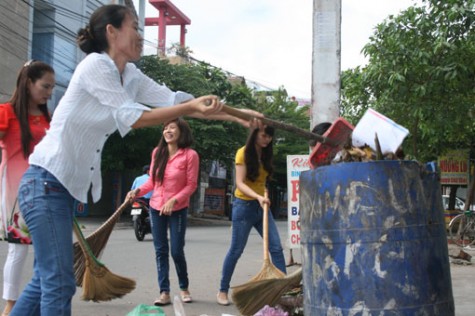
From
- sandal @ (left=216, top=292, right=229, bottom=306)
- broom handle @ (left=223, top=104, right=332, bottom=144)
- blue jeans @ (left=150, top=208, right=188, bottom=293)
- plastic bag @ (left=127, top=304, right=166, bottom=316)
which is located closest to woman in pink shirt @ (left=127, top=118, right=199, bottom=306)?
blue jeans @ (left=150, top=208, right=188, bottom=293)

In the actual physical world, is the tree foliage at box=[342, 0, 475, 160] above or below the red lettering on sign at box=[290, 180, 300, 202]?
above

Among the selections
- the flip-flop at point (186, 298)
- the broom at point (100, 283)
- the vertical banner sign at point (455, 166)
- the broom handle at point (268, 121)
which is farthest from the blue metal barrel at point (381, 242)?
the vertical banner sign at point (455, 166)

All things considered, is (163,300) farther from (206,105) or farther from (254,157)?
(206,105)

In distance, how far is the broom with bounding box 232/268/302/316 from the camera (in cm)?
373

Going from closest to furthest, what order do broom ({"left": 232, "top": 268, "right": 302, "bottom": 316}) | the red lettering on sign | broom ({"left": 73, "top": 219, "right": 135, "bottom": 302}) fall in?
broom ({"left": 232, "top": 268, "right": 302, "bottom": 316}) < broom ({"left": 73, "top": 219, "right": 135, "bottom": 302}) < the red lettering on sign

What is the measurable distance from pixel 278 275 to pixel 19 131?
1.97m

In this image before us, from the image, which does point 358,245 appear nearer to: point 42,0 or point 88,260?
point 88,260

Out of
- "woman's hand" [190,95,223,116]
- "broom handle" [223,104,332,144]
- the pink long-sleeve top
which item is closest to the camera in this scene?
"woman's hand" [190,95,223,116]

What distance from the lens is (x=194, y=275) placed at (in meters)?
6.78

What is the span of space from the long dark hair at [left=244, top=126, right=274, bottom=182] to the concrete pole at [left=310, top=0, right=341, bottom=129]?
2.20 ft

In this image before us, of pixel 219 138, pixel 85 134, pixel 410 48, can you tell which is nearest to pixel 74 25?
pixel 219 138

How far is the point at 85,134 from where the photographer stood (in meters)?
2.42

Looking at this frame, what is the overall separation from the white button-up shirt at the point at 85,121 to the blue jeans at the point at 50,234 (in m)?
0.06

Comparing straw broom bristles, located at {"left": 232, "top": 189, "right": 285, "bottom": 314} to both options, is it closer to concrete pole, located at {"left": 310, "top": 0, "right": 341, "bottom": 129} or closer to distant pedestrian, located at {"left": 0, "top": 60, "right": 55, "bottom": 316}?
concrete pole, located at {"left": 310, "top": 0, "right": 341, "bottom": 129}
